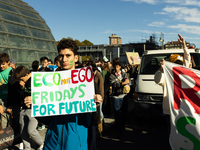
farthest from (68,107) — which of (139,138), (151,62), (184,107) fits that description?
(151,62)

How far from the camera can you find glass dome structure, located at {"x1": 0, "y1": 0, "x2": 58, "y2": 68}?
469 inches

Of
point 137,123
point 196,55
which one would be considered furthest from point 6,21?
point 196,55

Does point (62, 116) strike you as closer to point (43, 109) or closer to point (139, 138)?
point (43, 109)

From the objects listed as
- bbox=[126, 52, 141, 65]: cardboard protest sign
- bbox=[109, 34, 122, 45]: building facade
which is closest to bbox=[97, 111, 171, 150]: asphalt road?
bbox=[126, 52, 141, 65]: cardboard protest sign

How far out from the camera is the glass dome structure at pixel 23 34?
39.1 ft

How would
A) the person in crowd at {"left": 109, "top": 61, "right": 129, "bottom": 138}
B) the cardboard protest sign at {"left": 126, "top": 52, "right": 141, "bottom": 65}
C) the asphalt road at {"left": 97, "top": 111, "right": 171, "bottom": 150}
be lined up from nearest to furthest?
the asphalt road at {"left": 97, "top": 111, "right": 171, "bottom": 150}
the person in crowd at {"left": 109, "top": 61, "right": 129, "bottom": 138}
the cardboard protest sign at {"left": 126, "top": 52, "right": 141, "bottom": 65}

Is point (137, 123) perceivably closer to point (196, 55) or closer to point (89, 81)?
point (196, 55)

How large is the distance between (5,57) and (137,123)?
15.5 feet

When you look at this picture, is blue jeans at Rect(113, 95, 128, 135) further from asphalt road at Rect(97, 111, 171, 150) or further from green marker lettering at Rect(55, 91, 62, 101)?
green marker lettering at Rect(55, 91, 62, 101)

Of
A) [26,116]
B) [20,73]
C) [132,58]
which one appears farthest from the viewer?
[132,58]

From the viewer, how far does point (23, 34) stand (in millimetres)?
13273

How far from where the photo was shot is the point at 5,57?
4.45m

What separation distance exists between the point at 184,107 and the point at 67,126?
→ 2147mm

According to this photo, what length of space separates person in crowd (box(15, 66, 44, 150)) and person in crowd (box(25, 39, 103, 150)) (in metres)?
1.67
